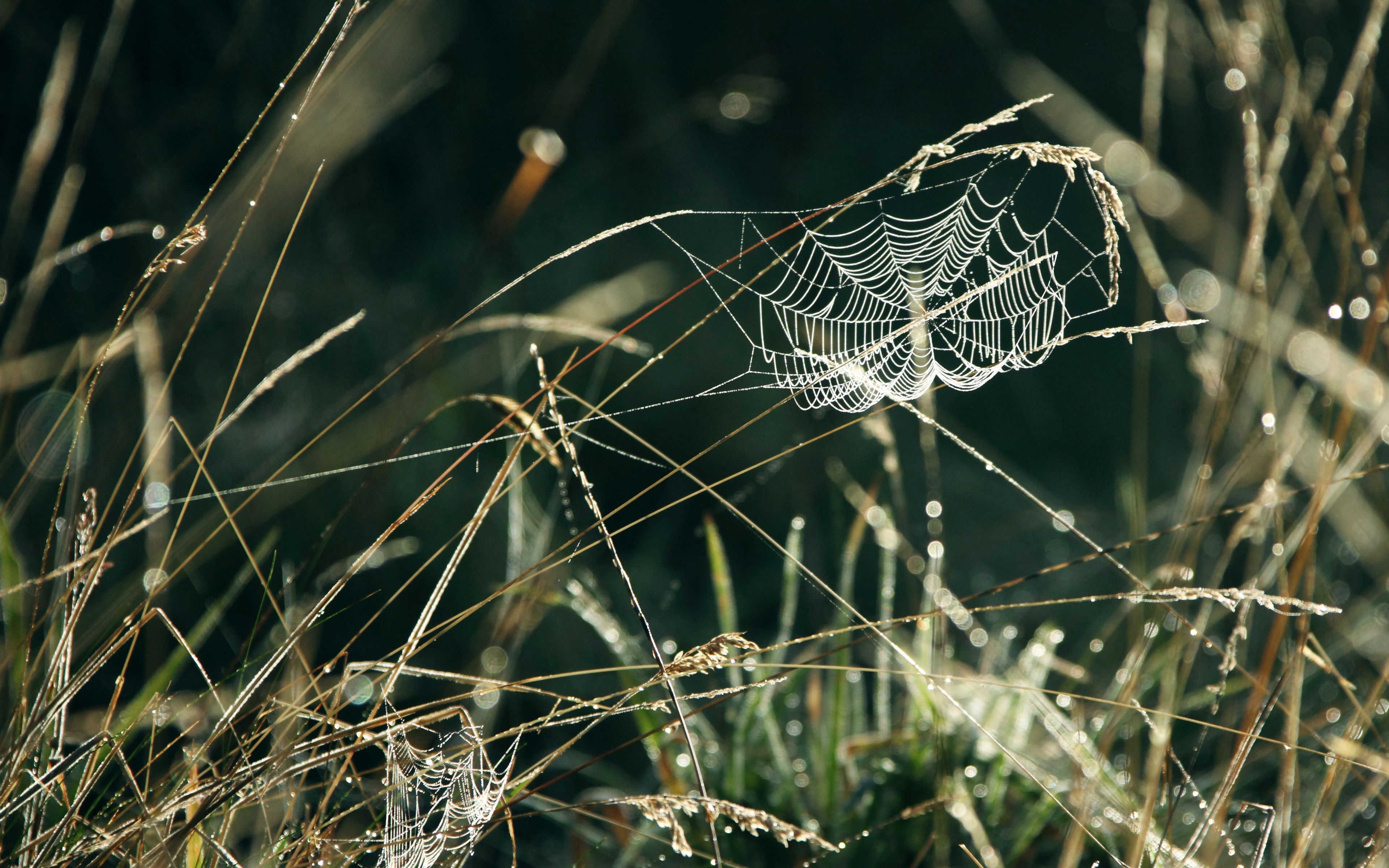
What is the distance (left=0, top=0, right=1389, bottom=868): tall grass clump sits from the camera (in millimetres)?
788

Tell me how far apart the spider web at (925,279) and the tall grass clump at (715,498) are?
0.02 metres

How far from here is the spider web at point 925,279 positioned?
0.76m

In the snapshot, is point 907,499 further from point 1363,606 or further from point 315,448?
point 315,448

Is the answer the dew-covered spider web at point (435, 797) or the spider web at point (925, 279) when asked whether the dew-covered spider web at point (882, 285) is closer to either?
the spider web at point (925, 279)

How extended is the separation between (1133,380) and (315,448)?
2.23m

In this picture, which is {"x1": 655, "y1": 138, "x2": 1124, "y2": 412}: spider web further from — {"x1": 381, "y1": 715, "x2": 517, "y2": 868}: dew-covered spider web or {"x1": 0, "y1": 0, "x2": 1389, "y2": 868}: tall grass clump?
{"x1": 381, "y1": 715, "x2": 517, "y2": 868}: dew-covered spider web

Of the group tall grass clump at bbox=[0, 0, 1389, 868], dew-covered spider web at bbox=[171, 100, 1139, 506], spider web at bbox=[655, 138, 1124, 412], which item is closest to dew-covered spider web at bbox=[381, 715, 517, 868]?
tall grass clump at bbox=[0, 0, 1389, 868]

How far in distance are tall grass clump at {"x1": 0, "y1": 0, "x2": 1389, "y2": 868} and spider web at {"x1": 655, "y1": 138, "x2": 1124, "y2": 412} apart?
0.8 inches

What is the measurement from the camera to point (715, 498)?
2.89 ft

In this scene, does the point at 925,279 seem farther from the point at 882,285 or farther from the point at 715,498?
the point at 715,498

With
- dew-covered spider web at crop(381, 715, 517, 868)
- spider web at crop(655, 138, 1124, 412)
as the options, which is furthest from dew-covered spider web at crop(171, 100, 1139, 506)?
dew-covered spider web at crop(381, 715, 517, 868)

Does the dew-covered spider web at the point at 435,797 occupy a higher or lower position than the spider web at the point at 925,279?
lower

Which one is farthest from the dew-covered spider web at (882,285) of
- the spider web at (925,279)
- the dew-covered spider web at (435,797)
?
the dew-covered spider web at (435,797)

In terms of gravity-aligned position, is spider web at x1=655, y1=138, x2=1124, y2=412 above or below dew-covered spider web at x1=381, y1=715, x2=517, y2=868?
above
